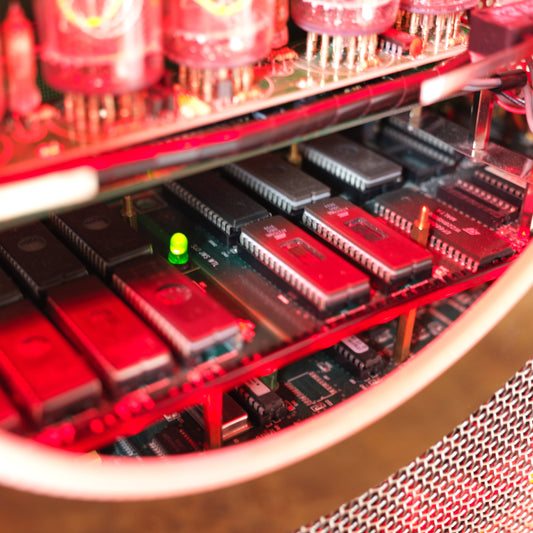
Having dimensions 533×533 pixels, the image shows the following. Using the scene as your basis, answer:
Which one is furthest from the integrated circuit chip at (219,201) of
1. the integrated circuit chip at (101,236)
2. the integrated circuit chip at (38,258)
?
the integrated circuit chip at (38,258)

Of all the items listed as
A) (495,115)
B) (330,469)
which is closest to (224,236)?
(330,469)

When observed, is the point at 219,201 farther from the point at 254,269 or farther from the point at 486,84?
the point at 486,84

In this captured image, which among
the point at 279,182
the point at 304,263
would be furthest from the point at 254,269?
the point at 279,182

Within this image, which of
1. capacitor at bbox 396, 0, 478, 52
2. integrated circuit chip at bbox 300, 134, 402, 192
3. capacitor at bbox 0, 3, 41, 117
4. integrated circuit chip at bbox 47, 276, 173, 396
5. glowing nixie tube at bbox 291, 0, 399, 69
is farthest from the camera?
integrated circuit chip at bbox 300, 134, 402, 192

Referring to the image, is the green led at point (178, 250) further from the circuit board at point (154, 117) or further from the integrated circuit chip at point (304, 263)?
the circuit board at point (154, 117)

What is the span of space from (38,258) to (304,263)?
1.22ft

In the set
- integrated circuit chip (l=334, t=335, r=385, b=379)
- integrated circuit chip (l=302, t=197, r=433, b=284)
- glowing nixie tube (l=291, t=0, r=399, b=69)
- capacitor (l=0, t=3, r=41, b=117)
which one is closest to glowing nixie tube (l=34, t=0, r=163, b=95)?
capacitor (l=0, t=3, r=41, b=117)

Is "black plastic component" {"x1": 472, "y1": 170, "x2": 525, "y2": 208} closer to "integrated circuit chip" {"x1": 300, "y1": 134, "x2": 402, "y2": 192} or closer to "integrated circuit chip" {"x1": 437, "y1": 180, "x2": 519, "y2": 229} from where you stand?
"integrated circuit chip" {"x1": 437, "y1": 180, "x2": 519, "y2": 229}

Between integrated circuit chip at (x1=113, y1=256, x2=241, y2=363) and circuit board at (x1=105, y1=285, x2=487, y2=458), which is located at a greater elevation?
integrated circuit chip at (x1=113, y1=256, x2=241, y2=363)

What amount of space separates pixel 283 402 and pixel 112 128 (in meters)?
0.57

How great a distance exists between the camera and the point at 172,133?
95 centimetres

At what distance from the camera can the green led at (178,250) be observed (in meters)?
1.16

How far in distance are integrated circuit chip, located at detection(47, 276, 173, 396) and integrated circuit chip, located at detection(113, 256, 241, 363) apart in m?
0.02

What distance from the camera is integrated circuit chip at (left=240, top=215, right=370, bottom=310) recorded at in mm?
1097
